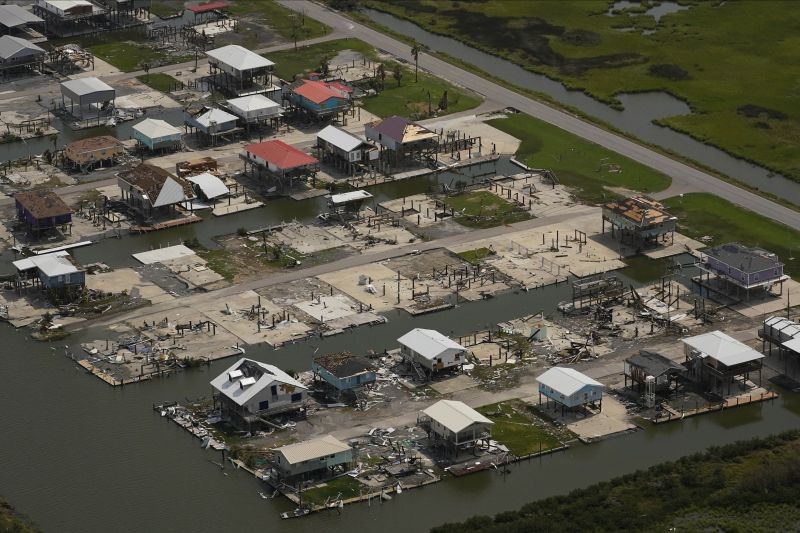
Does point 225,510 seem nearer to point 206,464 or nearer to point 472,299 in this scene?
point 206,464

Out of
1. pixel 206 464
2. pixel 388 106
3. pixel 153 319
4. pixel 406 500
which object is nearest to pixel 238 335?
pixel 153 319

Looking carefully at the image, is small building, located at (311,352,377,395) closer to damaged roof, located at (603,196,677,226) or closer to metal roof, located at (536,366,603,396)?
metal roof, located at (536,366,603,396)

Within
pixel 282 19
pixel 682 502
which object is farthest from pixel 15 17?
pixel 682 502

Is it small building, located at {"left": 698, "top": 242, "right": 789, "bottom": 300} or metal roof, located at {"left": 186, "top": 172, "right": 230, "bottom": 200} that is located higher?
small building, located at {"left": 698, "top": 242, "right": 789, "bottom": 300}

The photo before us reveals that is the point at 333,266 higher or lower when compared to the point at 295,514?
lower

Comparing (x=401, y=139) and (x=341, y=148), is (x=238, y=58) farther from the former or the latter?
(x=401, y=139)

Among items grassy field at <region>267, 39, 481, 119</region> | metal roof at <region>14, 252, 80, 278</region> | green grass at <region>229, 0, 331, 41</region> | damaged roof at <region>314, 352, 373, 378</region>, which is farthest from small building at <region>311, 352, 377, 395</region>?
green grass at <region>229, 0, 331, 41</region>

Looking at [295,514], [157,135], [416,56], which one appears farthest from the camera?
[416,56]
